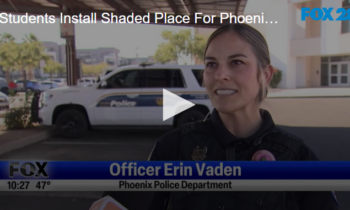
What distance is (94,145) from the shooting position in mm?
7812

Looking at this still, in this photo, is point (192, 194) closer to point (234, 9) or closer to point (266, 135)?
point (266, 135)

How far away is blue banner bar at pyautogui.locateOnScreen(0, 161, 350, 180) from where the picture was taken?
1.10 meters

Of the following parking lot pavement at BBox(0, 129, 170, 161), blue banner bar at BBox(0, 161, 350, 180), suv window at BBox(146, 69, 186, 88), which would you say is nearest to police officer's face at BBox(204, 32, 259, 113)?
blue banner bar at BBox(0, 161, 350, 180)

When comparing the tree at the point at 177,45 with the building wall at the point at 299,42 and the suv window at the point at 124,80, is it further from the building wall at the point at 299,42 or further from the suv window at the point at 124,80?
the suv window at the point at 124,80

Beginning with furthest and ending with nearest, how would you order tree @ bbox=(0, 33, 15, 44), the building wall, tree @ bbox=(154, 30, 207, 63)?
tree @ bbox=(154, 30, 207, 63), tree @ bbox=(0, 33, 15, 44), the building wall

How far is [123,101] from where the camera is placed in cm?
861

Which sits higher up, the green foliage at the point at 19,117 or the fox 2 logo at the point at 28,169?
the fox 2 logo at the point at 28,169

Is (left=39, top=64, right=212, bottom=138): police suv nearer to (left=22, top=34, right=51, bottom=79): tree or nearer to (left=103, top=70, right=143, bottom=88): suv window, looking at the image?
(left=103, top=70, right=143, bottom=88): suv window

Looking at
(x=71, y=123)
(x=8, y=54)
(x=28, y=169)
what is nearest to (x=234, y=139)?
(x=28, y=169)

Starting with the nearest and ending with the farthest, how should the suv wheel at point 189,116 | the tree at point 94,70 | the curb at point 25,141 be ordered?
the curb at point 25,141 < the suv wheel at point 189,116 < the tree at point 94,70

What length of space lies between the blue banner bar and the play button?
7.36m

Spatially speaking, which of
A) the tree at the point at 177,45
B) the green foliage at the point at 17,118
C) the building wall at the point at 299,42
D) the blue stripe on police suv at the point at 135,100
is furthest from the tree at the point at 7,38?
the blue stripe on police suv at the point at 135,100

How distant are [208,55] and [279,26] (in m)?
27.1

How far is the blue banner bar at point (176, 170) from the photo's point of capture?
110 centimetres
